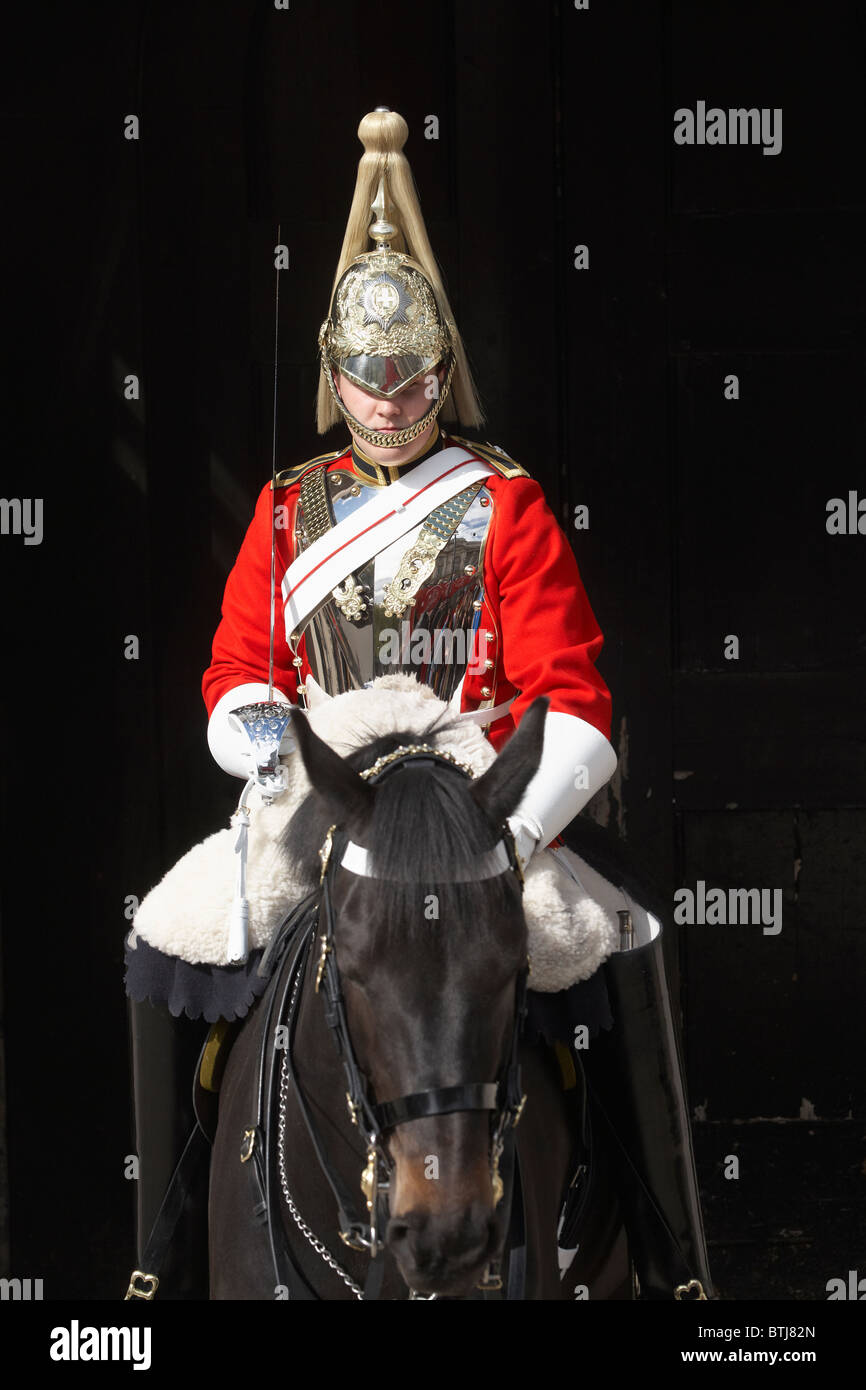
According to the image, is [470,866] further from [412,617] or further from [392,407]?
[392,407]

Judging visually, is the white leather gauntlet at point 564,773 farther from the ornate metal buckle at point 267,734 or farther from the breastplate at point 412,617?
the ornate metal buckle at point 267,734

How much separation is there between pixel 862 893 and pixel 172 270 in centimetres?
264

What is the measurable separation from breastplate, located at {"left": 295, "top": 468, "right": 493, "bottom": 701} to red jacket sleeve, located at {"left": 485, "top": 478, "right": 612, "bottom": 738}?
0.15 feet

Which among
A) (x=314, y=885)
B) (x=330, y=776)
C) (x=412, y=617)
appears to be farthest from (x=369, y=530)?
(x=330, y=776)

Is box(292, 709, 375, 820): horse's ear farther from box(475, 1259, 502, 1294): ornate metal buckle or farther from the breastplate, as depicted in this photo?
Result: the breastplate

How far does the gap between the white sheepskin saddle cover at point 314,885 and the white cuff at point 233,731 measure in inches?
3.3

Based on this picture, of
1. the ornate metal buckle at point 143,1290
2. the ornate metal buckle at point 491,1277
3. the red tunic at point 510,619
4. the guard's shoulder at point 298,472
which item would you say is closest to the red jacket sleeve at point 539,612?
the red tunic at point 510,619

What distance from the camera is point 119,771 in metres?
4.07

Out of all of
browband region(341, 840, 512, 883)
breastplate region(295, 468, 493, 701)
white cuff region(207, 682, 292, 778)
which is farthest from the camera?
breastplate region(295, 468, 493, 701)

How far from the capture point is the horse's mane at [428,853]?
6.16 ft

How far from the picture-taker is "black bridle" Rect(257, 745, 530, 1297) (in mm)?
1846

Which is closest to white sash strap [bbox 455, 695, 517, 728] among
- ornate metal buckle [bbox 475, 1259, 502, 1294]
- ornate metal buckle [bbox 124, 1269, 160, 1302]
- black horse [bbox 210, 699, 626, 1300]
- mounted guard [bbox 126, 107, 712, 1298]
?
mounted guard [bbox 126, 107, 712, 1298]

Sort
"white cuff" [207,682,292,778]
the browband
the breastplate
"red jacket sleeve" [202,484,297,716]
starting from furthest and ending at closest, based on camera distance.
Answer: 1. "red jacket sleeve" [202,484,297,716]
2. the breastplate
3. "white cuff" [207,682,292,778]
4. the browband
